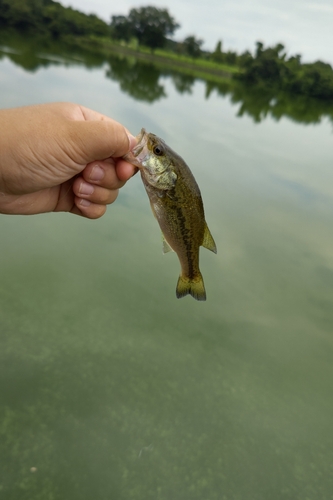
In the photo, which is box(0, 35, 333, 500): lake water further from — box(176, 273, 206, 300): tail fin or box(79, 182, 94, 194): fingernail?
box(79, 182, 94, 194): fingernail

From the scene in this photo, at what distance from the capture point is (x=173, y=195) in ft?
5.68

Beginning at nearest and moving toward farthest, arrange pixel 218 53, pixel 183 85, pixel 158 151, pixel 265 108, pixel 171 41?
1. pixel 158 151
2. pixel 265 108
3. pixel 183 85
4. pixel 171 41
5. pixel 218 53

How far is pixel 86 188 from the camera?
77.8 inches

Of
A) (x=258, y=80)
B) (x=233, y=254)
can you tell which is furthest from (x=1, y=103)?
(x=258, y=80)

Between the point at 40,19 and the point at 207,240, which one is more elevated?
the point at 40,19

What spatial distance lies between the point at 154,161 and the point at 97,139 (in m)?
0.29

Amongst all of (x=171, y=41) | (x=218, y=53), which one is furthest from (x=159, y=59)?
(x=218, y=53)

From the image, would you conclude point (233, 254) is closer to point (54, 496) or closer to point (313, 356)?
point (313, 356)

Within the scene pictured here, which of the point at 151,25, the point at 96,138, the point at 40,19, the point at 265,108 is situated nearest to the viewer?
the point at 96,138

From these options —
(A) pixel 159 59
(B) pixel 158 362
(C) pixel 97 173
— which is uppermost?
(A) pixel 159 59

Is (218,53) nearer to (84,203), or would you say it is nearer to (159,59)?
(159,59)

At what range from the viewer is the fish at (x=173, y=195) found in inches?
66.2

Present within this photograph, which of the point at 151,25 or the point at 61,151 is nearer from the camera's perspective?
the point at 61,151

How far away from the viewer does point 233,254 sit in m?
5.28
